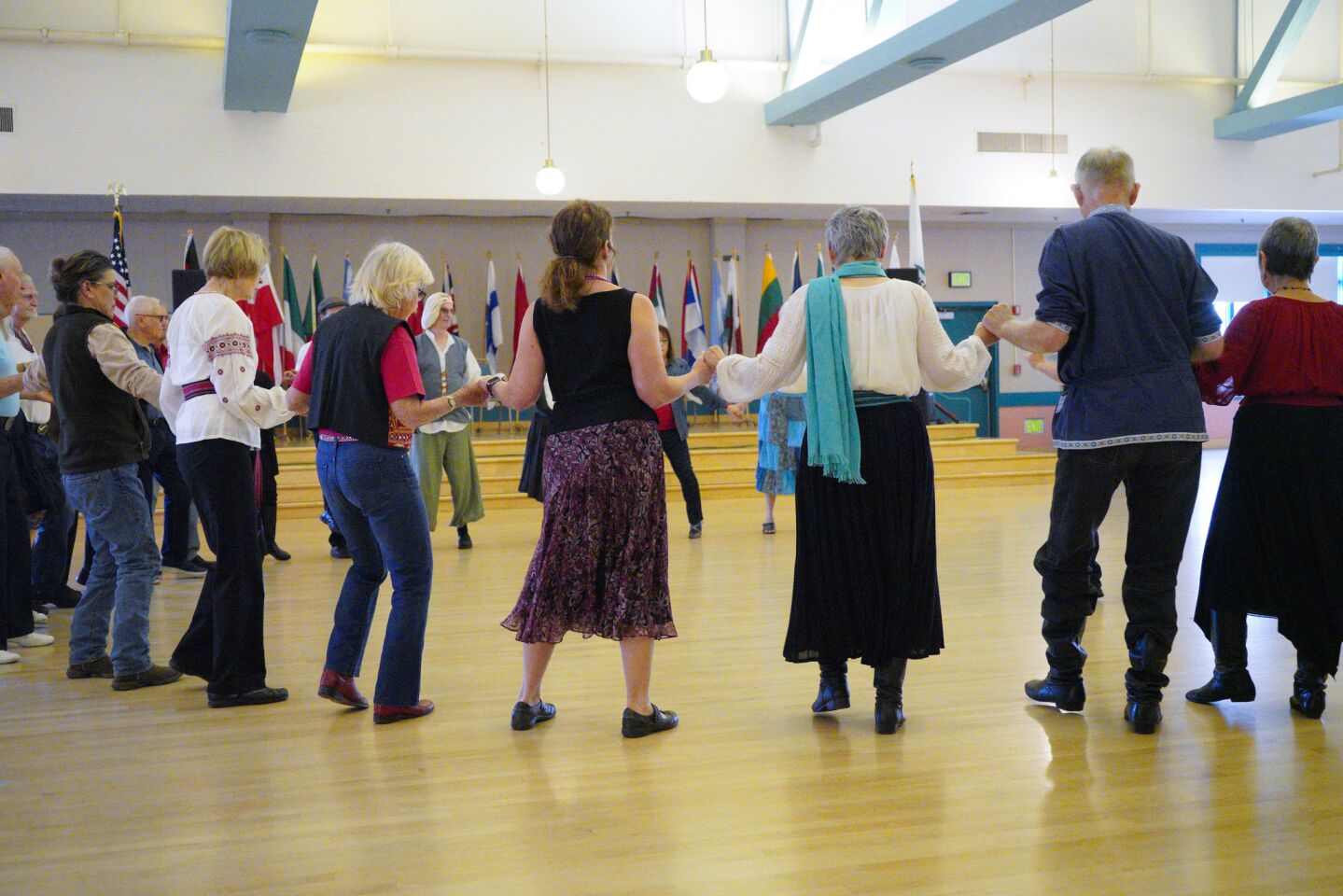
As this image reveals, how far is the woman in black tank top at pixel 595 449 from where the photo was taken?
120 inches

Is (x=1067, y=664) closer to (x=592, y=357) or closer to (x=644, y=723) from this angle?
(x=644, y=723)

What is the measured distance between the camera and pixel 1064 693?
3330mm

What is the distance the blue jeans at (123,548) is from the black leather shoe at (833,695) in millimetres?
2307

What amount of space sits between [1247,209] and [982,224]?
124 inches

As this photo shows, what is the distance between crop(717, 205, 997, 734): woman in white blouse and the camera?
3104mm

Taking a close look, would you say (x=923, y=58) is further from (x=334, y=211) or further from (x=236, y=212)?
(x=236, y=212)

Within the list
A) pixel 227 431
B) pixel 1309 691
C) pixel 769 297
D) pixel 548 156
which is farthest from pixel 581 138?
pixel 1309 691

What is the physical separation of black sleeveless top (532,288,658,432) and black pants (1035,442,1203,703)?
1238mm

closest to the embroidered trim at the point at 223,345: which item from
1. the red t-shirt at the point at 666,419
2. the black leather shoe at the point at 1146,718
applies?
the black leather shoe at the point at 1146,718

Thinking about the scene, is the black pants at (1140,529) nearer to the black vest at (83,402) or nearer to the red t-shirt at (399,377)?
the red t-shirt at (399,377)

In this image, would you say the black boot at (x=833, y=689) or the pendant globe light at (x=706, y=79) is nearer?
the black boot at (x=833, y=689)

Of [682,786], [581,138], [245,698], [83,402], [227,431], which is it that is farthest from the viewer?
[581,138]

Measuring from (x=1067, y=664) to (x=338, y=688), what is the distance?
7.23ft

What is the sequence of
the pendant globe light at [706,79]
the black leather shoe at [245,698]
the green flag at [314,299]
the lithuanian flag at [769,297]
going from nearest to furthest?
the black leather shoe at [245,698]
the pendant globe light at [706,79]
the green flag at [314,299]
the lithuanian flag at [769,297]
